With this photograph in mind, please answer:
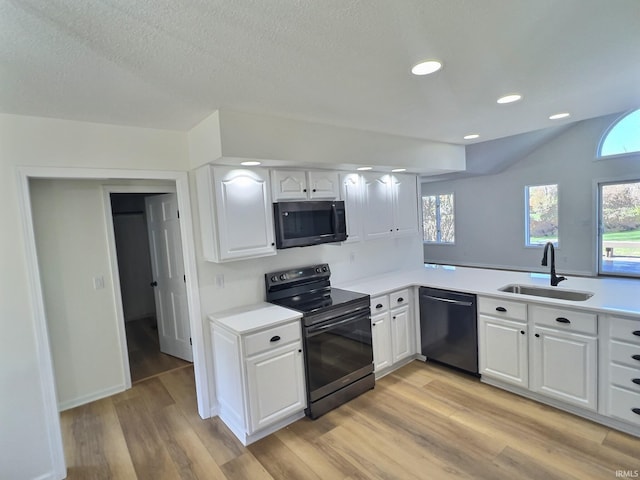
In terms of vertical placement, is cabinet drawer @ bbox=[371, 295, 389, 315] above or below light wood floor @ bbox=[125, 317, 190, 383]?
above

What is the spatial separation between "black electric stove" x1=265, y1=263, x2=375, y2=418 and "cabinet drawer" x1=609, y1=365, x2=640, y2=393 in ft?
5.81

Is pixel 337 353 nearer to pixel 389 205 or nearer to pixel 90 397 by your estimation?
pixel 389 205

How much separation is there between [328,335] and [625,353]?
2085 mm

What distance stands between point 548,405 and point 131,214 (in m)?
5.99

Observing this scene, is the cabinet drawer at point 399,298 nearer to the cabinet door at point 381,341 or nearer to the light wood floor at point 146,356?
the cabinet door at point 381,341

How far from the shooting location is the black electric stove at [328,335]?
8.91ft

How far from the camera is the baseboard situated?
3.13 m

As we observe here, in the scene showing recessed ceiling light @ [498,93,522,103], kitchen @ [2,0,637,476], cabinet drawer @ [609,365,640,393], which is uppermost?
recessed ceiling light @ [498,93,522,103]

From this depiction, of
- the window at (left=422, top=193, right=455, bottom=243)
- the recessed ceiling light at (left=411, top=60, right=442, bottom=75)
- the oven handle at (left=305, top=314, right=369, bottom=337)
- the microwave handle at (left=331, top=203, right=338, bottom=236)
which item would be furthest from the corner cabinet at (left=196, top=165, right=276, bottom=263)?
the window at (left=422, top=193, right=455, bottom=243)

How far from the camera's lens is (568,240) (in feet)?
24.0

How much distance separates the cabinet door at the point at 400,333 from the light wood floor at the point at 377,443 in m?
0.41

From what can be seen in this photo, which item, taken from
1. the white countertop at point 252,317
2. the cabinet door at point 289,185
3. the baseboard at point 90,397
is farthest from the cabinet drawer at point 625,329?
the baseboard at point 90,397

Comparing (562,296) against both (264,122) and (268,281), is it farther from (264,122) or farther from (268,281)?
(264,122)

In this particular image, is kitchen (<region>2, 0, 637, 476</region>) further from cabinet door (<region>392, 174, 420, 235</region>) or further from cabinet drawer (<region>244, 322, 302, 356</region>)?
cabinet drawer (<region>244, 322, 302, 356</region>)
